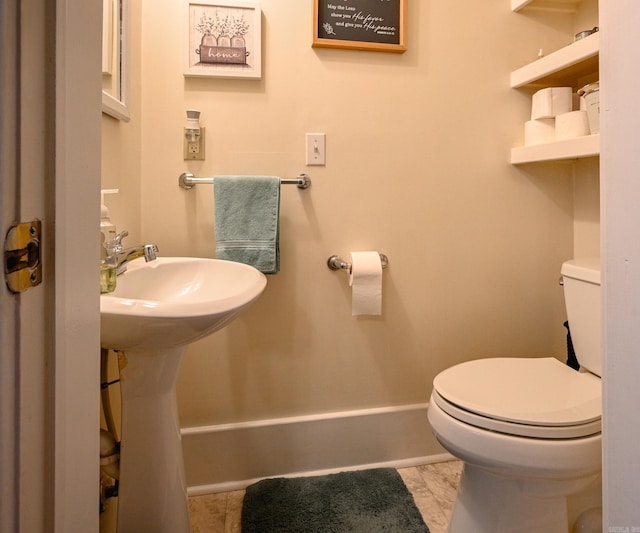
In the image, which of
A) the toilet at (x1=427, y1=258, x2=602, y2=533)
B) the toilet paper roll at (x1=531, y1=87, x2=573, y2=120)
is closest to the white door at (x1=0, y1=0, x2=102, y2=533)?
the toilet at (x1=427, y1=258, x2=602, y2=533)

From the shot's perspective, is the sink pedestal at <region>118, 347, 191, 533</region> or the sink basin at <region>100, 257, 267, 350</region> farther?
the sink pedestal at <region>118, 347, 191, 533</region>

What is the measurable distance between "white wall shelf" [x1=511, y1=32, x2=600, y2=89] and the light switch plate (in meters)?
0.81

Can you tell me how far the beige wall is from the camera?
146 centimetres

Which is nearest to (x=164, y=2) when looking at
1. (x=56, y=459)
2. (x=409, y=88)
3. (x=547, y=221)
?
(x=409, y=88)

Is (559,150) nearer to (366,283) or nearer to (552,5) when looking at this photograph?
(552,5)

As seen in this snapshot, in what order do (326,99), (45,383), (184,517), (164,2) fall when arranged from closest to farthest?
1. (45,383)
2. (184,517)
3. (164,2)
4. (326,99)

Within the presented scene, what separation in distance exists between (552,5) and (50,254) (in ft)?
6.62

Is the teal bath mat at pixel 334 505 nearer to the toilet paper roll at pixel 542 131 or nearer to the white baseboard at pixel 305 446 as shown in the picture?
the white baseboard at pixel 305 446

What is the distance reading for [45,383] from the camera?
36cm

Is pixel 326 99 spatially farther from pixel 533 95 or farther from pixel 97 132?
pixel 97 132

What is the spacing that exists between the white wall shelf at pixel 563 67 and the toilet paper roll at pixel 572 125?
0.16 meters

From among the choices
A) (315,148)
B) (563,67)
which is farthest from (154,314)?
(563,67)

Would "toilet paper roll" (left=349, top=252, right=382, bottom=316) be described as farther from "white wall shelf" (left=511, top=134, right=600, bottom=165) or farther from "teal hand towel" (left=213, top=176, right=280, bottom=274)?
"white wall shelf" (left=511, top=134, right=600, bottom=165)

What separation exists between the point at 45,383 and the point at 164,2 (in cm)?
148
